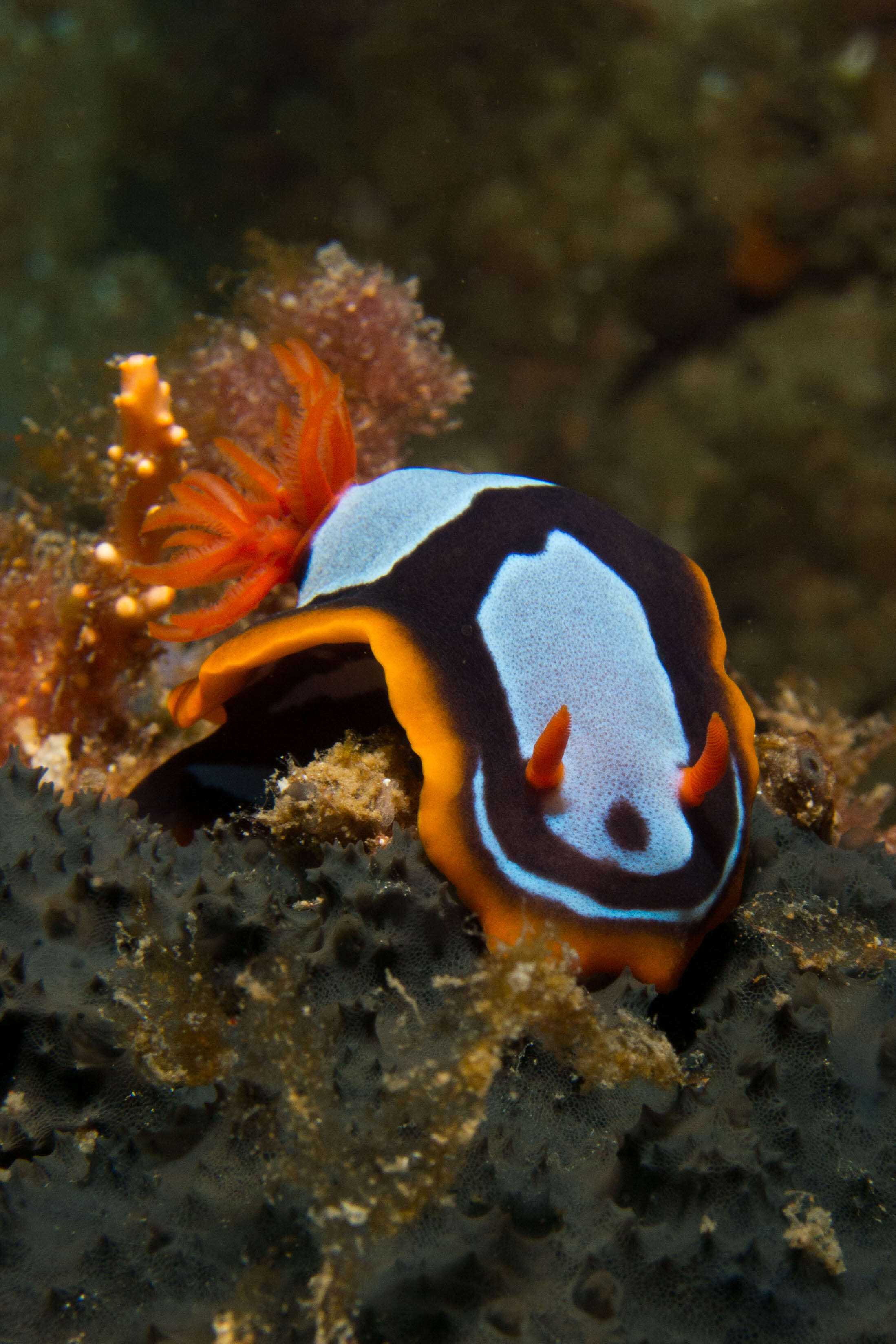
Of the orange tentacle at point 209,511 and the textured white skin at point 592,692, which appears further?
the orange tentacle at point 209,511

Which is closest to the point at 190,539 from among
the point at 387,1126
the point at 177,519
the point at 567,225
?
the point at 177,519

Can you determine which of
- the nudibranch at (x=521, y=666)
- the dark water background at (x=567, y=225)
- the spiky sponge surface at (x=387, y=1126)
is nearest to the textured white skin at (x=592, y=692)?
the nudibranch at (x=521, y=666)

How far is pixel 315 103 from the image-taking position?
3.73m

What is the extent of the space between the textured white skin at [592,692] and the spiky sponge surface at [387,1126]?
11.8 inches

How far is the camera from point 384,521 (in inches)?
99.0

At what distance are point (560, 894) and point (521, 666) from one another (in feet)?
1.75

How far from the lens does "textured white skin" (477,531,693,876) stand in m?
1.79

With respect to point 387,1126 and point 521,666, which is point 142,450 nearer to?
point 521,666

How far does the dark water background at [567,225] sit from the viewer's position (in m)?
3.51

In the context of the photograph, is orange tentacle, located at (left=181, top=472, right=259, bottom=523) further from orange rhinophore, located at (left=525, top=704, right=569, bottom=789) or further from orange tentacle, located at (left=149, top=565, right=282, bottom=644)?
orange rhinophore, located at (left=525, top=704, right=569, bottom=789)

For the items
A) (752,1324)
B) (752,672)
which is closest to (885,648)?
(752,672)

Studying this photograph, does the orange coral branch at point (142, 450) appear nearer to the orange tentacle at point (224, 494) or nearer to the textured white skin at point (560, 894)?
the orange tentacle at point (224, 494)

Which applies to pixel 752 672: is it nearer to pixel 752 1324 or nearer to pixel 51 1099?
pixel 752 1324

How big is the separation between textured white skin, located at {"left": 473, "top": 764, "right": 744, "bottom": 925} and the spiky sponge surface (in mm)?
133
